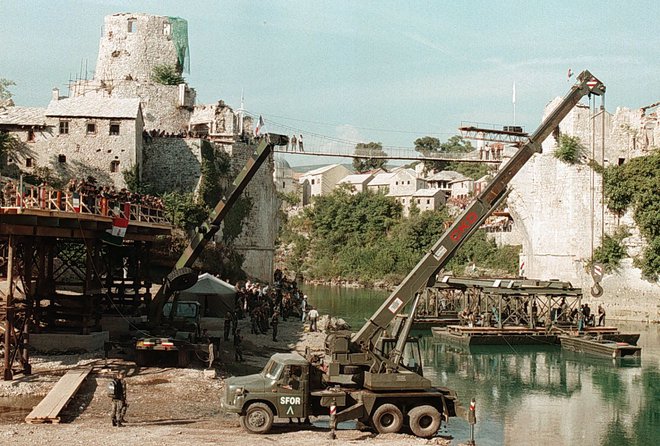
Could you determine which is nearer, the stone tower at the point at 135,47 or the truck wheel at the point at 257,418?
the truck wheel at the point at 257,418

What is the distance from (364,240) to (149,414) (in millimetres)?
77844

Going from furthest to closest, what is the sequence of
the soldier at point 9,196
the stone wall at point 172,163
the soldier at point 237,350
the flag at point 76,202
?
the stone wall at point 172,163, the soldier at point 237,350, the flag at point 76,202, the soldier at point 9,196

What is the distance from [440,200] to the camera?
106500 millimetres

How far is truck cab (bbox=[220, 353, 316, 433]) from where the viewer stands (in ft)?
59.4

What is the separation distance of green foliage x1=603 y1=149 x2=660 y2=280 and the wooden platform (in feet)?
144

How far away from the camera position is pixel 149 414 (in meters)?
19.9

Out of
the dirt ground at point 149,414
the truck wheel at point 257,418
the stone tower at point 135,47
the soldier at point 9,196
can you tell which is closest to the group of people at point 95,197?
the soldier at point 9,196

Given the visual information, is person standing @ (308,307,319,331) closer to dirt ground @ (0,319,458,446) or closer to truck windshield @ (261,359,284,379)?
dirt ground @ (0,319,458,446)

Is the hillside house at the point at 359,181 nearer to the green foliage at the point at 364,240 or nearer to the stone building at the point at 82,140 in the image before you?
the green foliage at the point at 364,240

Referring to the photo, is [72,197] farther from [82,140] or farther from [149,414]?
[82,140]

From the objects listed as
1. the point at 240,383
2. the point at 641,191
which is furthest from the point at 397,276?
the point at 240,383

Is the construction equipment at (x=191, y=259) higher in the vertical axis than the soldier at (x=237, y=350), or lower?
higher

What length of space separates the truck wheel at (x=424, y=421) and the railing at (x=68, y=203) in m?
Answer: 12.0

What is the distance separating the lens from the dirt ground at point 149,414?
55.9 ft
